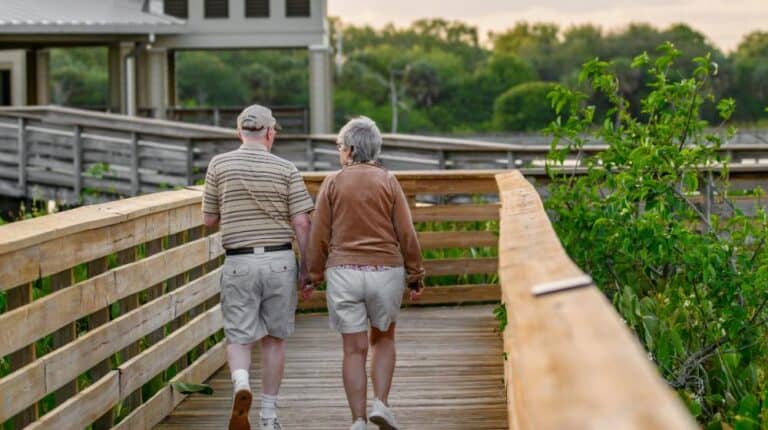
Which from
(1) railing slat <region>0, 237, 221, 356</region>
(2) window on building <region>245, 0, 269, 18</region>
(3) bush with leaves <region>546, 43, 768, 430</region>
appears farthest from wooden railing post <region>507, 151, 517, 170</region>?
(2) window on building <region>245, 0, 269, 18</region>

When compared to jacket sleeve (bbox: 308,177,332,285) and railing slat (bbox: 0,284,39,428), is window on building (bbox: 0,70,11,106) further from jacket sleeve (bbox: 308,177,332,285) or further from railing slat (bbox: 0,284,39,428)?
railing slat (bbox: 0,284,39,428)

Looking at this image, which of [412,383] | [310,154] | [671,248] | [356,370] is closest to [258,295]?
[356,370]

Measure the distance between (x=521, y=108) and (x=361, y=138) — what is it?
98.4 metres

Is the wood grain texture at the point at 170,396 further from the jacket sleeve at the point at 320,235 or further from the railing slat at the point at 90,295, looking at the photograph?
the jacket sleeve at the point at 320,235

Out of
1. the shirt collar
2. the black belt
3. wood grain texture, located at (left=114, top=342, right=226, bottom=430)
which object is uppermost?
the shirt collar

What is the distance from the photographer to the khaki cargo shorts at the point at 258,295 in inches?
267

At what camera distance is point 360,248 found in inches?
268

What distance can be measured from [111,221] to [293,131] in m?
25.6

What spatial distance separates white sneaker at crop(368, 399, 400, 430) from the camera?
692cm

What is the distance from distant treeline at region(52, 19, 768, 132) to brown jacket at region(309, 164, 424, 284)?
9503cm

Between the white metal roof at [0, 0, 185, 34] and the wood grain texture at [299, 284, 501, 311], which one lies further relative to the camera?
the white metal roof at [0, 0, 185, 34]

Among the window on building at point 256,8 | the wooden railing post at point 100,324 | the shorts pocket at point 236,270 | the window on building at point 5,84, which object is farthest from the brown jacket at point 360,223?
the window on building at point 5,84

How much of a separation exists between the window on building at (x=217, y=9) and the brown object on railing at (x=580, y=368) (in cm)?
3169

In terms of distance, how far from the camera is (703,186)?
473 inches
